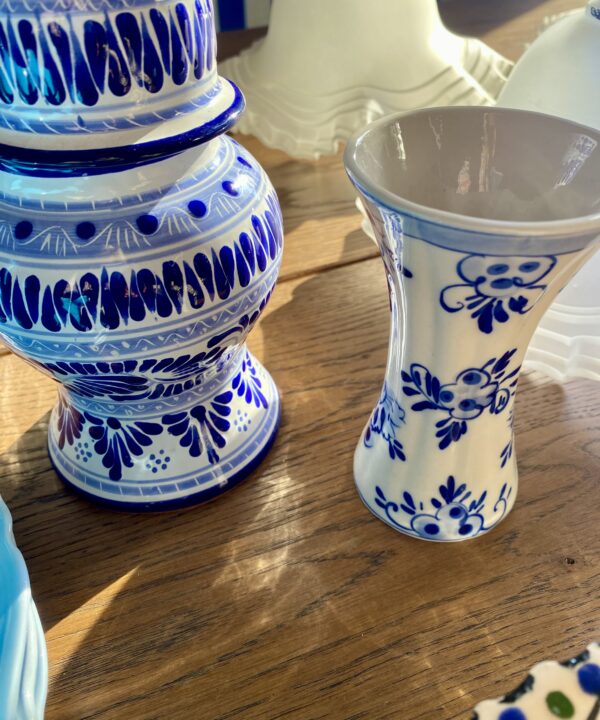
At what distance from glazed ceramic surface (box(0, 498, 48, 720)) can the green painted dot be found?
14 cm

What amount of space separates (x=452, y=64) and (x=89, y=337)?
1.18 feet

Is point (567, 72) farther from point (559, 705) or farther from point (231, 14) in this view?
point (231, 14)

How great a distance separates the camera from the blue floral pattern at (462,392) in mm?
217

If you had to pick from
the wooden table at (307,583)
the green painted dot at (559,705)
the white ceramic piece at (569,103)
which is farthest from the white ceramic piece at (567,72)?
the green painted dot at (559,705)

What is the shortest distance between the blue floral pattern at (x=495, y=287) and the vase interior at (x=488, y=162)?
1.5 inches

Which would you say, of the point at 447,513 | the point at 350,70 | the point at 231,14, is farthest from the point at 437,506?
the point at 231,14

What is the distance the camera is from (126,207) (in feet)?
0.68

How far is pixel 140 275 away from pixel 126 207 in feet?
0.07

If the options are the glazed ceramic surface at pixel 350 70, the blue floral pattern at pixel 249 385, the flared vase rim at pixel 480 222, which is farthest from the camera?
the glazed ceramic surface at pixel 350 70

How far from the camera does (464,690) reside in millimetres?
210

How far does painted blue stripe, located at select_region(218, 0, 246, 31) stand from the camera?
84cm

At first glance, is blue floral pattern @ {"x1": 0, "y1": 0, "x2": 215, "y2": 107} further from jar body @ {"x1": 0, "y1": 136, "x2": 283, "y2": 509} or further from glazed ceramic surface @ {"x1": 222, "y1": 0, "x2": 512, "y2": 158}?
glazed ceramic surface @ {"x1": 222, "y1": 0, "x2": 512, "y2": 158}

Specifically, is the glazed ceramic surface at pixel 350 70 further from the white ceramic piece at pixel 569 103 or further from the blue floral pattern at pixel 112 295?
the blue floral pattern at pixel 112 295

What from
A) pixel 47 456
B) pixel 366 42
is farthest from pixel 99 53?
pixel 366 42
